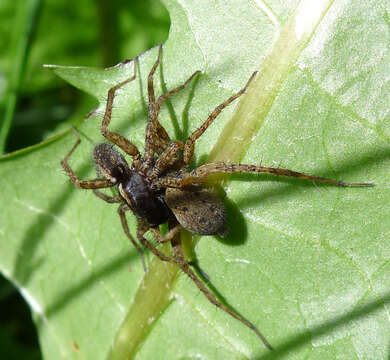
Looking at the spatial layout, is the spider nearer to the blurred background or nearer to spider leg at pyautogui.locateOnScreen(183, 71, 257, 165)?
spider leg at pyautogui.locateOnScreen(183, 71, 257, 165)

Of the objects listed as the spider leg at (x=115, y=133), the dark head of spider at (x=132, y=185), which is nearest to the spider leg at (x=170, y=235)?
the dark head of spider at (x=132, y=185)

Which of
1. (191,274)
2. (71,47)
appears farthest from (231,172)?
(71,47)

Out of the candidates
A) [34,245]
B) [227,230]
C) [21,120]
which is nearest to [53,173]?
[34,245]

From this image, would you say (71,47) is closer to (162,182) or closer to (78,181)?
(78,181)

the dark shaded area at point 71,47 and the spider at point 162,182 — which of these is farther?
the dark shaded area at point 71,47

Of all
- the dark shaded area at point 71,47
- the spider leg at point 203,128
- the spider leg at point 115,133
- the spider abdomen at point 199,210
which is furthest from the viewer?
the dark shaded area at point 71,47

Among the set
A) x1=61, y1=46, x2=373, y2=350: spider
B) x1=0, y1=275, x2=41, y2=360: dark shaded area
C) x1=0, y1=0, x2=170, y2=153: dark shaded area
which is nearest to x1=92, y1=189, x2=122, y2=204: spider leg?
x1=61, y1=46, x2=373, y2=350: spider

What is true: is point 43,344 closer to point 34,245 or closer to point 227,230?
point 34,245

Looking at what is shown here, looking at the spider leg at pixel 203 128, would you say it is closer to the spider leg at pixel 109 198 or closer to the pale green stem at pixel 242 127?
the pale green stem at pixel 242 127
